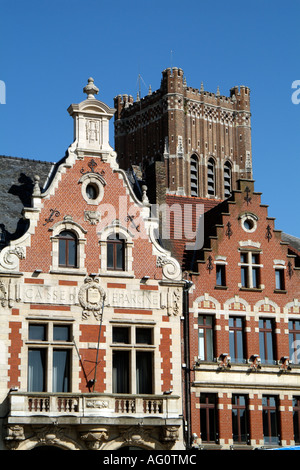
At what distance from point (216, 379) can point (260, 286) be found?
14.8ft

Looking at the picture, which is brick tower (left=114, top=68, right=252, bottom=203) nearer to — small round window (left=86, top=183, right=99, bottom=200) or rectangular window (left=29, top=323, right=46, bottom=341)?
small round window (left=86, top=183, right=99, bottom=200)

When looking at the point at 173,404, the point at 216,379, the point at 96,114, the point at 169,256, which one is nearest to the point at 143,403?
the point at 173,404

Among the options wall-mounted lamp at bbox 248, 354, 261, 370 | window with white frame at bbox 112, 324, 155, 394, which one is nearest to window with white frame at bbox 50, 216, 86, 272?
window with white frame at bbox 112, 324, 155, 394

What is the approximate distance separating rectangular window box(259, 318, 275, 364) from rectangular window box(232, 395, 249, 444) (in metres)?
1.93

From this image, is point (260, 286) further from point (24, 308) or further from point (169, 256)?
point (24, 308)

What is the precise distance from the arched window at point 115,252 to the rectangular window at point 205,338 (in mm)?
3840

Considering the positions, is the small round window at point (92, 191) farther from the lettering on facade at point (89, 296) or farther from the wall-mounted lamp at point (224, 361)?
the wall-mounted lamp at point (224, 361)

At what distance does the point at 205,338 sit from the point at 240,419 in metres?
3.43

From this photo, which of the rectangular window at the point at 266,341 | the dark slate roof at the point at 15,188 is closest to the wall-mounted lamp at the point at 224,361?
the rectangular window at the point at 266,341

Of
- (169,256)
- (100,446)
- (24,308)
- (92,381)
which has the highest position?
(169,256)

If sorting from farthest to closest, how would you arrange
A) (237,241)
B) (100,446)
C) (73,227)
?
(237,241)
(73,227)
(100,446)

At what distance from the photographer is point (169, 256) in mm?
39125

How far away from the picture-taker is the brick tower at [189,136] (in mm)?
120750

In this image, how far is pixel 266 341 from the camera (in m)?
40.0
